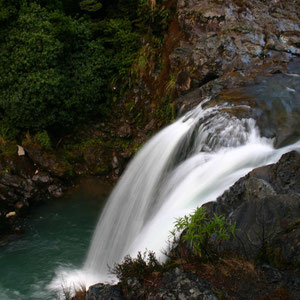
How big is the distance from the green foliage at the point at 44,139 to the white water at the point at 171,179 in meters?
3.19

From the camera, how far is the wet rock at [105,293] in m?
4.05

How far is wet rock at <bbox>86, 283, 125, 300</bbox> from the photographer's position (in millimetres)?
4047

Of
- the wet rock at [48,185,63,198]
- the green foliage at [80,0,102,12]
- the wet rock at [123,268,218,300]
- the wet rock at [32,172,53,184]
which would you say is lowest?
the wet rock at [123,268,218,300]

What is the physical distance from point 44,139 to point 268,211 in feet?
25.6

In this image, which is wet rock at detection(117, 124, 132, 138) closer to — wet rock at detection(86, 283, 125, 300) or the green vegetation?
the green vegetation

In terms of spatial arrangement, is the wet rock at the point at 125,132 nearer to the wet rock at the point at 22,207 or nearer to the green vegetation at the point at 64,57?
the green vegetation at the point at 64,57

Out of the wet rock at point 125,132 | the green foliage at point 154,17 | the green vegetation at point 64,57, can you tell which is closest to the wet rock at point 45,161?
the green vegetation at point 64,57

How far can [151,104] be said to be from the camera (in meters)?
11.0

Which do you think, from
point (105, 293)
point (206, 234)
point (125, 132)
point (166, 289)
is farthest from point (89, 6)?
point (166, 289)

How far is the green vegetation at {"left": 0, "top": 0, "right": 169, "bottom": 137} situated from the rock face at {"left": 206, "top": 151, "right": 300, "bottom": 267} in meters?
6.97

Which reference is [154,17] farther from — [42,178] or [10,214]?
[10,214]

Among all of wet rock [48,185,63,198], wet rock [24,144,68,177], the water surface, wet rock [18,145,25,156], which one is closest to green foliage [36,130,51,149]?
wet rock [24,144,68,177]

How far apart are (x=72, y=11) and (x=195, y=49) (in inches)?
209

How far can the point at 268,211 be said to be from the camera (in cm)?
410
